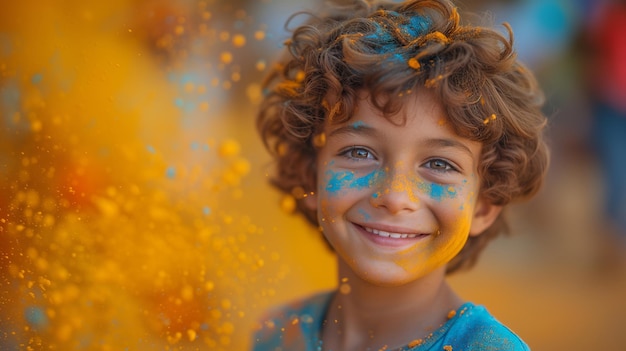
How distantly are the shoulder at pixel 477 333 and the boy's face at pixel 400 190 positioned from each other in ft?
0.38

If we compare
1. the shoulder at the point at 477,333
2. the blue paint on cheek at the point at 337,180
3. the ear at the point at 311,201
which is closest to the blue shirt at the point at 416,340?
the shoulder at the point at 477,333

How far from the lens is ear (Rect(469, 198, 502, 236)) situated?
1526mm

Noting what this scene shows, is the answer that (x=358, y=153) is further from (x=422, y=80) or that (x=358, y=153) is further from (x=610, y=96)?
(x=610, y=96)

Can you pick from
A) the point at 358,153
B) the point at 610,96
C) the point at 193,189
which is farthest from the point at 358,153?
the point at 610,96

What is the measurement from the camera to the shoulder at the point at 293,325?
1637 millimetres

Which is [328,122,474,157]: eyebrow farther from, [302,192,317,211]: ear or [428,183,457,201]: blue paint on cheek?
[302,192,317,211]: ear

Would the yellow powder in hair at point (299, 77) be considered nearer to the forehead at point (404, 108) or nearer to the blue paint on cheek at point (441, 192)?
the forehead at point (404, 108)

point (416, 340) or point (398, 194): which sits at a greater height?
point (398, 194)

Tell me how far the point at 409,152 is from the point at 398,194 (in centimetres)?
8

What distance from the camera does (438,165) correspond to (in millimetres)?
1341

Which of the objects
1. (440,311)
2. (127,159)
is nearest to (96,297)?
(127,159)

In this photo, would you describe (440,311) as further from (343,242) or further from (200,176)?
(200,176)

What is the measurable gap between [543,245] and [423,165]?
234 centimetres

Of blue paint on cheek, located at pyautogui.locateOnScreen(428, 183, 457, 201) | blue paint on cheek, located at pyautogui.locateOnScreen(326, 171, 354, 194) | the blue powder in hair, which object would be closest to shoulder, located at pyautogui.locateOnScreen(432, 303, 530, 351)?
blue paint on cheek, located at pyautogui.locateOnScreen(428, 183, 457, 201)
